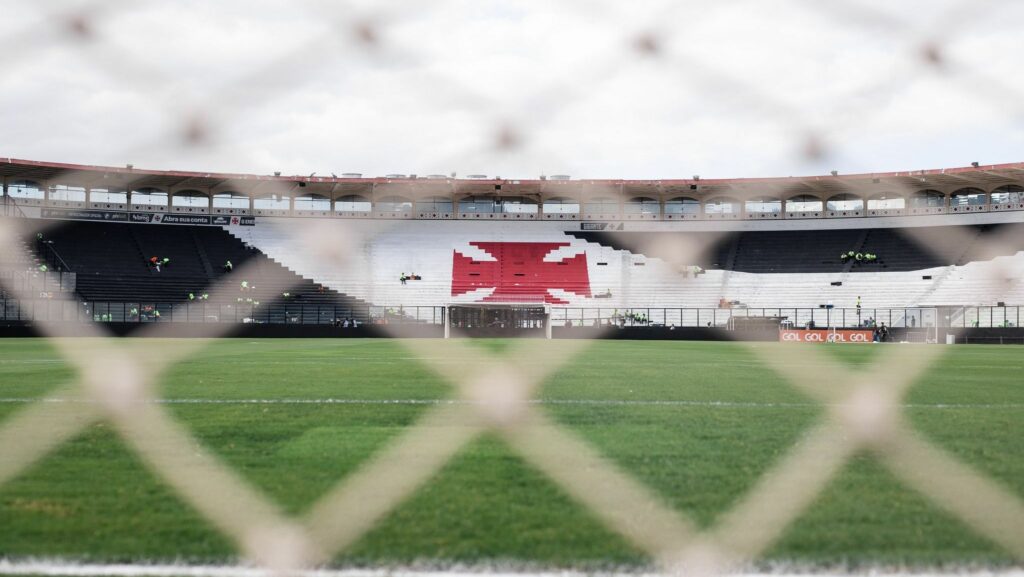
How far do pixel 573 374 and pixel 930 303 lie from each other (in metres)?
30.5

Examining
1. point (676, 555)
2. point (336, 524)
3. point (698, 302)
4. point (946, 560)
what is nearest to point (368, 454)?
point (336, 524)

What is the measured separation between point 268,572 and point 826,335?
103 feet

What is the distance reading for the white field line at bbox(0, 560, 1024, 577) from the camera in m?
1.93

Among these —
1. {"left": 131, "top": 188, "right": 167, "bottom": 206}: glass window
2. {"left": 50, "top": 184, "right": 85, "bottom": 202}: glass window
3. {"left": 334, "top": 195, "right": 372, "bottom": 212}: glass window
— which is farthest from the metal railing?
{"left": 50, "top": 184, "right": 85, "bottom": 202}: glass window

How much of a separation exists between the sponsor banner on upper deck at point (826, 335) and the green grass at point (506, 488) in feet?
84.7

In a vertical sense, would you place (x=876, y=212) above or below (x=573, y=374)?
above

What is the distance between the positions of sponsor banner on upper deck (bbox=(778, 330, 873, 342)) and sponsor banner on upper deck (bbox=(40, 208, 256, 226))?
24.7 meters

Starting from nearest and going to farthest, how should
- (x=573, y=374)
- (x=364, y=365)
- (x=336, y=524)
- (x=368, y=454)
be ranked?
(x=336, y=524)
(x=368, y=454)
(x=573, y=374)
(x=364, y=365)

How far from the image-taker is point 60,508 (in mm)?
2471

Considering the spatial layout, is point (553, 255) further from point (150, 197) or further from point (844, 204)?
point (150, 197)

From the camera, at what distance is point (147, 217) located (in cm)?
3966

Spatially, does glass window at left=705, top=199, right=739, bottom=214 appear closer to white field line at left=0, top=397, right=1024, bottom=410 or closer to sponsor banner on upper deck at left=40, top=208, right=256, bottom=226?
sponsor banner on upper deck at left=40, top=208, right=256, bottom=226

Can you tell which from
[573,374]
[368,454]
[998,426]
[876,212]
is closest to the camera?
[368,454]

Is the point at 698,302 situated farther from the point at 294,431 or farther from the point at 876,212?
the point at 294,431
